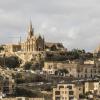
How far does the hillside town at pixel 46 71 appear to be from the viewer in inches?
3563

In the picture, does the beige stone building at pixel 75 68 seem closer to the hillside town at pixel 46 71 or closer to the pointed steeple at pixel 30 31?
the hillside town at pixel 46 71

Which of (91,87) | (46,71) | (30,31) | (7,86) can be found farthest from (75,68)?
(7,86)

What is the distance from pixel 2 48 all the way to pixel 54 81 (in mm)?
40779

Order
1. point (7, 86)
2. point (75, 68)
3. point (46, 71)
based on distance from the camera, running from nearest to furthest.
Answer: point (7, 86)
point (46, 71)
point (75, 68)

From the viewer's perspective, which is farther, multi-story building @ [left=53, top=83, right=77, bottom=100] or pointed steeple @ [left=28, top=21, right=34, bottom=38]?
pointed steeple @ [left=28, top=21, right=34, bottom=38]

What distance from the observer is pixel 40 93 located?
94500 millimetres

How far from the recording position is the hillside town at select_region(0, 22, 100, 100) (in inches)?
3563

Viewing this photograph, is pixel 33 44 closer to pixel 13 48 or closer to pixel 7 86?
pixel 13 48

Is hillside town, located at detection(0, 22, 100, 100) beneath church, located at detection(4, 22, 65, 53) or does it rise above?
beneath

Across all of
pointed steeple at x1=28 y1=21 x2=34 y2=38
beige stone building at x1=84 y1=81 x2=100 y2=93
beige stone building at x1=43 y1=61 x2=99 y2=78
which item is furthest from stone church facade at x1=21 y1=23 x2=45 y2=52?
beige stone building at x1=84 y1=81 x2=100 y2=93

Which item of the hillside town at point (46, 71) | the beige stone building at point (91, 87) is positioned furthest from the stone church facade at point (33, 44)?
the beige stone building at point (91, 87)

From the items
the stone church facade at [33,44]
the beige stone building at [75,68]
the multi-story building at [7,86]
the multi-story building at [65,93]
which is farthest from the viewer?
the stone church facade at [33,44]

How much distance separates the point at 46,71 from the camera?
120875mm

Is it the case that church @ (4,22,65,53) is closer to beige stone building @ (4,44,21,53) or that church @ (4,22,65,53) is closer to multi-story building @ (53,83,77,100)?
beige stone building @ (4,44,21,53)
